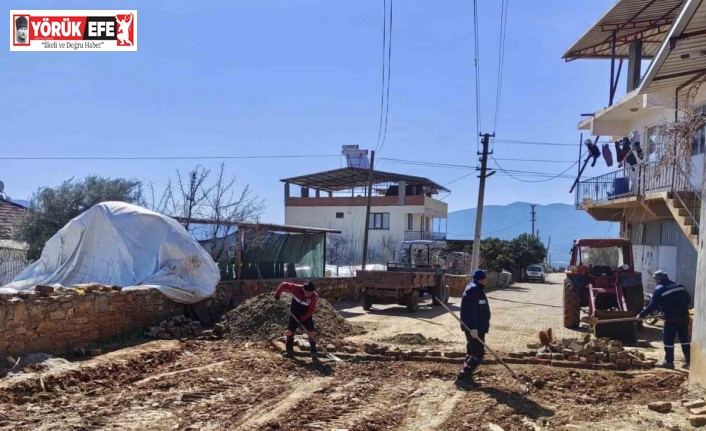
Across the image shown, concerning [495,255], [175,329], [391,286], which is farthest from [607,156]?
[495,255]

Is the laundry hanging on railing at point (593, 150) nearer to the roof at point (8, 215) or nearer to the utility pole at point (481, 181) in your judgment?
the utility pole at point (481, 181)

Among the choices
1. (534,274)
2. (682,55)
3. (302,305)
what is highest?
(682,55)

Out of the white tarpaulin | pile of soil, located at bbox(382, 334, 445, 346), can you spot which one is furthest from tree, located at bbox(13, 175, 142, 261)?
pile of soil, located at bbox(382, 334, 445, 346)

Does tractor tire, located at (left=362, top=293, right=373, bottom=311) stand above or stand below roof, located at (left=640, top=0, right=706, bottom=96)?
below

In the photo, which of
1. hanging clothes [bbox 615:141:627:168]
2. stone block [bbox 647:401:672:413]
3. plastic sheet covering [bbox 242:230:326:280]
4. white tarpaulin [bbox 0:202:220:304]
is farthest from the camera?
hanging clothes [bbox 615:141:627:168]

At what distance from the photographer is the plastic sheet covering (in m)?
16.5

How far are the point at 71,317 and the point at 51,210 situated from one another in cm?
963

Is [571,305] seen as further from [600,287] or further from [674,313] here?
[674,313]

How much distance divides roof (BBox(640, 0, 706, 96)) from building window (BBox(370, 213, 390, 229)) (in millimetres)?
→ 36956

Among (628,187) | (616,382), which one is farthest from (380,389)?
(628,187)

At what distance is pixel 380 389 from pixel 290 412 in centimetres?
166

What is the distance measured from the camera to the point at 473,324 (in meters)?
8.09

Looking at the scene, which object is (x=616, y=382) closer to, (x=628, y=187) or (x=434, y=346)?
(x=434, y=346)

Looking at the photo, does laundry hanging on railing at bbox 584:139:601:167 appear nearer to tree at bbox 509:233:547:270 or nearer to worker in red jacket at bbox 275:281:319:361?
worker in red jacket at bbox 275:281:319:361
